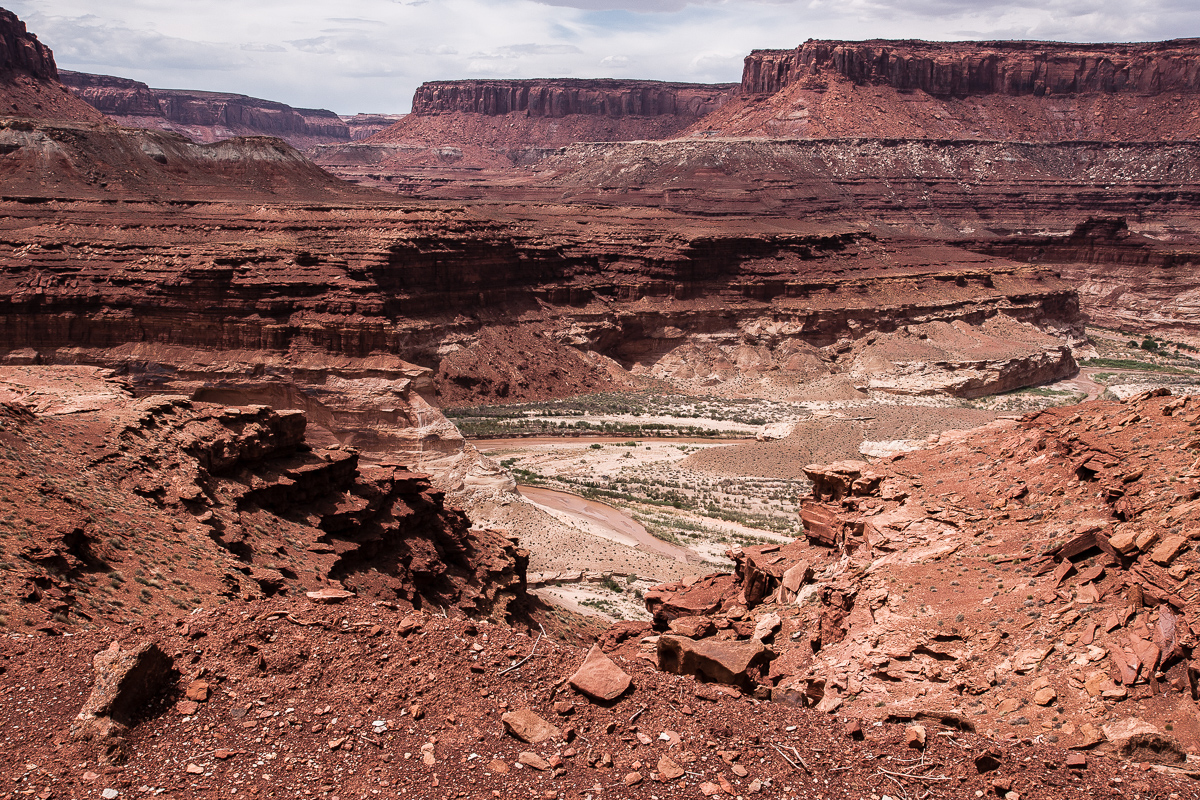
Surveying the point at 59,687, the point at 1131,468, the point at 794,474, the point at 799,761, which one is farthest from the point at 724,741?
the point at 794,474

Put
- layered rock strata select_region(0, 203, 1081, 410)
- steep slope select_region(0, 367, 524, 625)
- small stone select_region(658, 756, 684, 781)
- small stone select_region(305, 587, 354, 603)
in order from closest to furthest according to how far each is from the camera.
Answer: small stone select_region(658, 756, 684, 781)
steep slope select_region(0, 367, 524, 625)
small stone select_region(305, 587, 354, 603)
layered rock strata select_region(0, 203, 1081, 410)

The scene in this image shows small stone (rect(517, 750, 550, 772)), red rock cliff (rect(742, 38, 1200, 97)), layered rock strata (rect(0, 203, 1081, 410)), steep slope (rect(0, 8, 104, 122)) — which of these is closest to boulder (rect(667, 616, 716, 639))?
small stone (rect(517, 750, 550, 772))

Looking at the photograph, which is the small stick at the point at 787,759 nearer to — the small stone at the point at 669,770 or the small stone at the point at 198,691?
the small stone at the point at 669,770

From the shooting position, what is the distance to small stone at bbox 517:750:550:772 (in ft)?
28.1

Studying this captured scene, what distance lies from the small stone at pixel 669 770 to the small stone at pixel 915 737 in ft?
7.44

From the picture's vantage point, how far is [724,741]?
8969 mm

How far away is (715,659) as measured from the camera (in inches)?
461

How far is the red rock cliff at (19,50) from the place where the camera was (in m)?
106

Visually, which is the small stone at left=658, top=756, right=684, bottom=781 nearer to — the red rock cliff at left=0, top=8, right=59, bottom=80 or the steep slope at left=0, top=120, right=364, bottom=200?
the steep slope at left=0, top=120, right=364, bottom=200

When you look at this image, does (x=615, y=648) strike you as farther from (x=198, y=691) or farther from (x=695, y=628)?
(x=198, y=691)

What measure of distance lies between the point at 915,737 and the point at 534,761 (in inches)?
146

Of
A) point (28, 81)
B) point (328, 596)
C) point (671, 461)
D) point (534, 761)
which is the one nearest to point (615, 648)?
point (328, 596)

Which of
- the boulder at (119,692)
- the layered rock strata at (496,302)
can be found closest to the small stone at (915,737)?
the boulder at (119,692)

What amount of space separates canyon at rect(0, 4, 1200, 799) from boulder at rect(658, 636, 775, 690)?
2.3 inches
